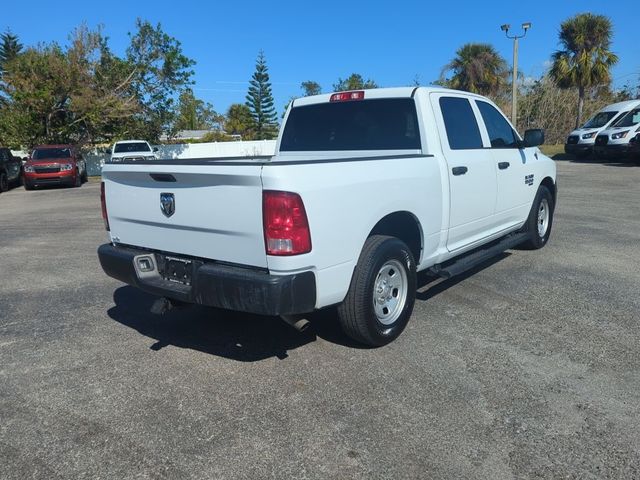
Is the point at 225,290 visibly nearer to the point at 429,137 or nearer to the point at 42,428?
the point at 42,428

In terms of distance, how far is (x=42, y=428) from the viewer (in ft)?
10.3

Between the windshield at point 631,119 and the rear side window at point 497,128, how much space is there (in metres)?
18.9

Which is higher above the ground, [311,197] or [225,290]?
[311,197]

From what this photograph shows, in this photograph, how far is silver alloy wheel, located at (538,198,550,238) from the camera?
23.8ft

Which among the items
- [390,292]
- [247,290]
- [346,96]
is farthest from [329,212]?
[346,96]

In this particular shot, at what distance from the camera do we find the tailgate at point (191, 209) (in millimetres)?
3330

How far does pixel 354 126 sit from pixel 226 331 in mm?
2284

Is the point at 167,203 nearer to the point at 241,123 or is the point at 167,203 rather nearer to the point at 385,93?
the point at 385,93

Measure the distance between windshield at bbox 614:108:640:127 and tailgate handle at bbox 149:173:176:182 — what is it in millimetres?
22931

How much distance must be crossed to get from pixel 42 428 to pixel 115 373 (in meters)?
0.74

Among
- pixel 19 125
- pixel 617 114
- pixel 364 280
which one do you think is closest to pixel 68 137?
pixel 19 125

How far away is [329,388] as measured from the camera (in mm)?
3525

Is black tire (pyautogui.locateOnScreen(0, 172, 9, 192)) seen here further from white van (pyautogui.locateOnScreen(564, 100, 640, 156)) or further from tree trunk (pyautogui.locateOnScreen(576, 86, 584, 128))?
tree trunk (pyautogui.locateOnScreen(576, 86, 584, 128))

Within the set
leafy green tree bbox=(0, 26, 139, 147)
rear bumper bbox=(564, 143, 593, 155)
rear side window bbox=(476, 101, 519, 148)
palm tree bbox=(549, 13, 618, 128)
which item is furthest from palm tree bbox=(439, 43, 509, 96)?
rear side window bbox=(476, 101, 519, 148)
